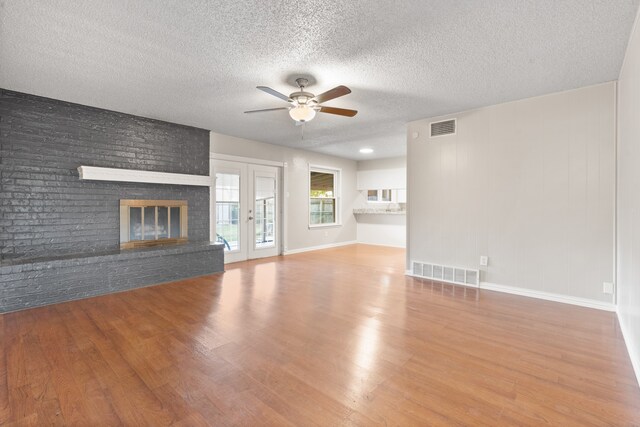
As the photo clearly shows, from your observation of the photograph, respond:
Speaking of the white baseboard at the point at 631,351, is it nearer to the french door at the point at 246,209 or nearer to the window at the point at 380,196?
the french door at the point at 246,209

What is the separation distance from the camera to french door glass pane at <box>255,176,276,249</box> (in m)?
6.59

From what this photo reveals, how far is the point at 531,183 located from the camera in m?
3.83

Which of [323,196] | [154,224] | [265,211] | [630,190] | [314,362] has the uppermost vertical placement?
[323,196]

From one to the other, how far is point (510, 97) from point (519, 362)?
3.16 metres

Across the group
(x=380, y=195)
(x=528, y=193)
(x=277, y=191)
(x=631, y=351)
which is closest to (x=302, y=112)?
(x=528, y=193)

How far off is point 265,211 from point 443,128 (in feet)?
13.2

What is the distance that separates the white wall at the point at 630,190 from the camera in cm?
213

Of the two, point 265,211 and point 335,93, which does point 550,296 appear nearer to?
point 335,93

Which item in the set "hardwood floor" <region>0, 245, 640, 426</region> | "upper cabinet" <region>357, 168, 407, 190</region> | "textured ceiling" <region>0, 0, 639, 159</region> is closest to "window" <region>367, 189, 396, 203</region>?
"upper cabinet" <region>357, 168, 407, 190</region>

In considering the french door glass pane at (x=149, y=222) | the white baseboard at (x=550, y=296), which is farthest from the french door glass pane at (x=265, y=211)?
the white baseboard at (x=550, y=296)

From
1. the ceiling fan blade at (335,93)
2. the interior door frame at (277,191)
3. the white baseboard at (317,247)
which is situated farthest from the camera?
the white baseboard at (317,247)

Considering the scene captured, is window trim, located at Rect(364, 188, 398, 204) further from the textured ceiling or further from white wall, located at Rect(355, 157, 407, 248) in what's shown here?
the textured ceiling

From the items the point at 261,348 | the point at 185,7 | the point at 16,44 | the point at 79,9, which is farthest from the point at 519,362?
the point at 16,44

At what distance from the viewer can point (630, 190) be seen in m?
2.41
